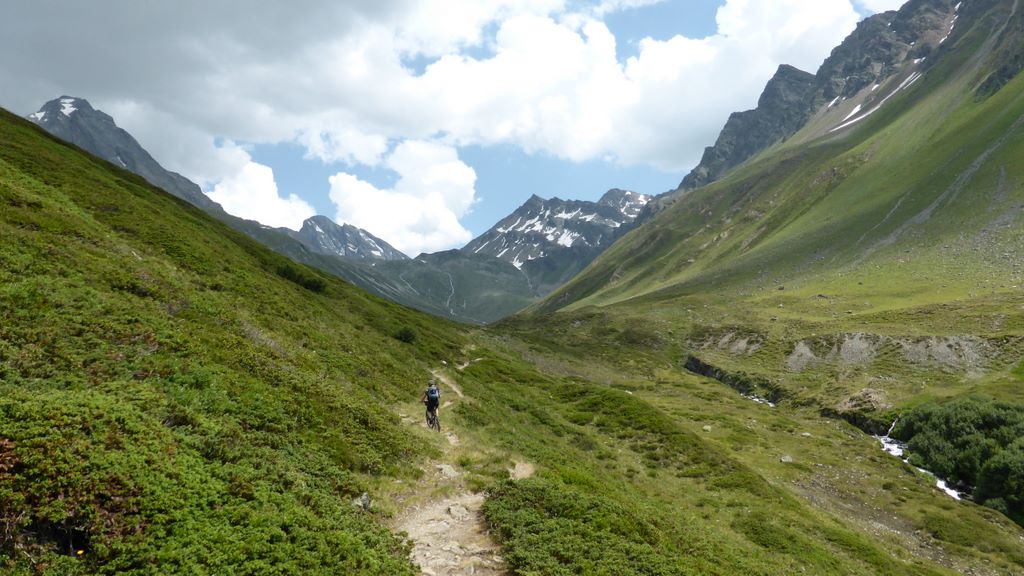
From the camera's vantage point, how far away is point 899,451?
160 ft

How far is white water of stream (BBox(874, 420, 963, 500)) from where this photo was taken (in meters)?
40.1

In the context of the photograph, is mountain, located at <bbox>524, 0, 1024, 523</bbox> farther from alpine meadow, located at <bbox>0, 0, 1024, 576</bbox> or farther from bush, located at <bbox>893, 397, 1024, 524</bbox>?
alpine meadow, located at <bbox>0, 0, 1024, 576</bbox>

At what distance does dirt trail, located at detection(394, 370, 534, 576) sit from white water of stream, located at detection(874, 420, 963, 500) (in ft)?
136

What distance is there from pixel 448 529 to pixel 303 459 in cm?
523

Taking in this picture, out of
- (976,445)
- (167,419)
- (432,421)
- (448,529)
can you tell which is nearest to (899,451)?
(976,445)

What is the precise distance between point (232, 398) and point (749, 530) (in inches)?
996

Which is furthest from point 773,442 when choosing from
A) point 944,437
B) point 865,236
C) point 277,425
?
point 865,236

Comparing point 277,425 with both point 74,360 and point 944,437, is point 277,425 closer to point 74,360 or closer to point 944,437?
point 74,360

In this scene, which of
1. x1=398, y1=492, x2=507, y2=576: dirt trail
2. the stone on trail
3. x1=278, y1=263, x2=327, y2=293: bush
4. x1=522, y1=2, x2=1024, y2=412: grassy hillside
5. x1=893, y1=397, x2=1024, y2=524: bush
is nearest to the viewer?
x1=398, y1=492, x2=507, y2=576: dirt trail

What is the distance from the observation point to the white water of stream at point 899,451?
40059 millimetres

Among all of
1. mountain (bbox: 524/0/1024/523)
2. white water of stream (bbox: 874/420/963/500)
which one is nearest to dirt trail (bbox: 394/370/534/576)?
white water of stream (bbox: 874/420/963/500)

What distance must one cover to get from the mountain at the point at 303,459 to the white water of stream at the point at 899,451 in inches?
80.3

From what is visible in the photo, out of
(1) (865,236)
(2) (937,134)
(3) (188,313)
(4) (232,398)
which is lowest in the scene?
(4) (232,398)

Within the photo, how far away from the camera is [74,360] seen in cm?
1550
